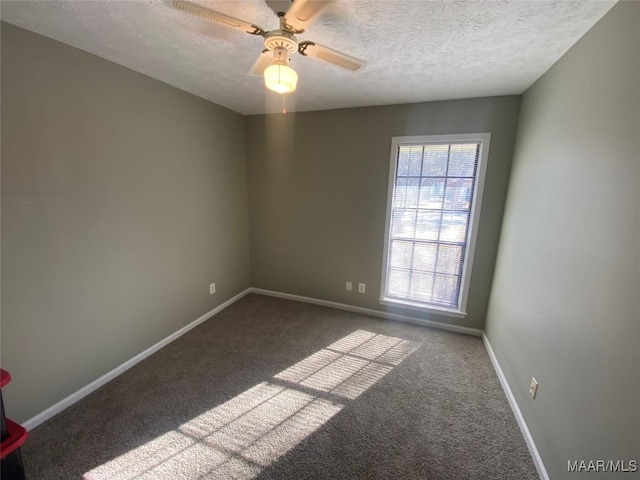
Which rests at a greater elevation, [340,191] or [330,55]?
[330,55]

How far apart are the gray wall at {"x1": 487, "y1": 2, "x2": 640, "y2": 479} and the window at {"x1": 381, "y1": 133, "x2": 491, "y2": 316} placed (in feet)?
2.23

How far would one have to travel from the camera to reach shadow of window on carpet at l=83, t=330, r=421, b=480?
1514mm

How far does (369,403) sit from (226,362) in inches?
50.9

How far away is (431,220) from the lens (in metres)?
2.89

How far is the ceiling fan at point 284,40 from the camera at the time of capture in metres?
1.08

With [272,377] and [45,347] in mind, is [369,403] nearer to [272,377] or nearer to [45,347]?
[272,377]

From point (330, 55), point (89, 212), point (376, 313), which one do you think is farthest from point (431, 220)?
point (89, 212)

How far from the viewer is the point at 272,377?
2238 mm

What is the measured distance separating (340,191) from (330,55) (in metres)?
1.80

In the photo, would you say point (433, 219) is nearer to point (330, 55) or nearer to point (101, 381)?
point (330, 55)

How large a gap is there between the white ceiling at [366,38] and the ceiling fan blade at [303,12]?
0.20 m

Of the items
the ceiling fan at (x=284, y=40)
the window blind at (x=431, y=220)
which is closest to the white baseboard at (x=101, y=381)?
the window blind at (x=431, y=220)

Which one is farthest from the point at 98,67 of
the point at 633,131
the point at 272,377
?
the point at 633,131

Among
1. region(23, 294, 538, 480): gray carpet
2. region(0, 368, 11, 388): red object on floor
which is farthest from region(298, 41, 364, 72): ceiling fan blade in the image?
region(23, 294, 538, 480): gray carpet
